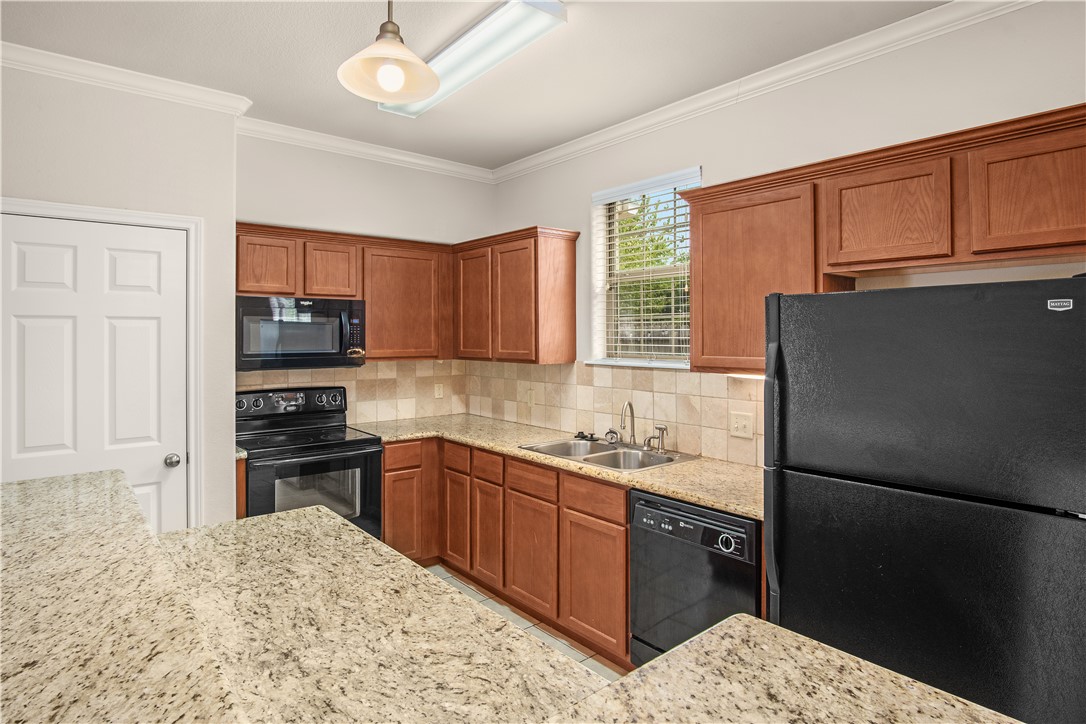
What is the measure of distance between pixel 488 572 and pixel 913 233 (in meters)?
2.65

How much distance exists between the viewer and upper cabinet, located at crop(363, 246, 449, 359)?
3744 millimetres

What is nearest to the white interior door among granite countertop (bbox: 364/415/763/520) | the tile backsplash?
the tile backsplash

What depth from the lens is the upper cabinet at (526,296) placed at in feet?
11.3

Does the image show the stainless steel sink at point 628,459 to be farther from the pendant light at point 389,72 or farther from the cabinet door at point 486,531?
the pendant light at point 389,72

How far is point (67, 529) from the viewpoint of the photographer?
114 cm

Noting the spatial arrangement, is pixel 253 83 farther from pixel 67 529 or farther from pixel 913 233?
pixel 913 233

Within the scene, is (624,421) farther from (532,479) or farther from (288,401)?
(288,401)

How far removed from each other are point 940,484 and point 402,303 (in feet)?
10.4

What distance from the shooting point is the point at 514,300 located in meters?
3.57

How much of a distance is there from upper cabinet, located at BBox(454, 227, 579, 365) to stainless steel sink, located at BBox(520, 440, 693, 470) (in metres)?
0.50

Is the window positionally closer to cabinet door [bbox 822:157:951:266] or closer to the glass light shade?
cabinet door [bbox 822:157:951:266]

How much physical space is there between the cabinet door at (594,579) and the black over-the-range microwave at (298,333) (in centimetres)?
168

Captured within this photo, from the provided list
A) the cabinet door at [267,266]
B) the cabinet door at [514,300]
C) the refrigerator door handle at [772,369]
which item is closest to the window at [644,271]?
the cabinet door at [514,300]

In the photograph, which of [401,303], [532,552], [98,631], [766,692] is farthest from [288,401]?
[766,692]
